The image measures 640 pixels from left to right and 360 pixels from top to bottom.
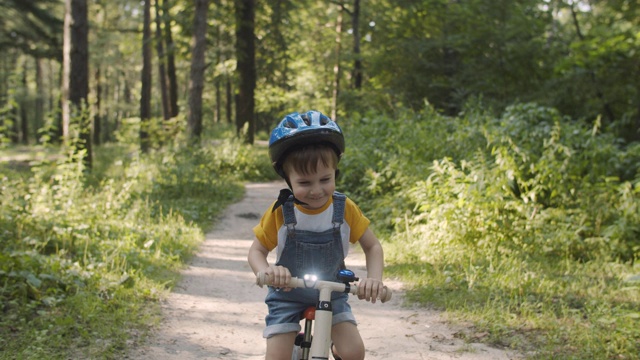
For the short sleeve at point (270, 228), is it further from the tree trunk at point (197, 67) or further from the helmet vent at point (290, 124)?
the tree trunk at point (197, 67)

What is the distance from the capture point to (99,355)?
4.09 m

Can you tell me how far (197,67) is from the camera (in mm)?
15992

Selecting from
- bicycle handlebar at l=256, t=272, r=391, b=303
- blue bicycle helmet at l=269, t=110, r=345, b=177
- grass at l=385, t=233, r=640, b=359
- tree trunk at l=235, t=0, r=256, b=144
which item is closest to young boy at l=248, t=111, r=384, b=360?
blue bicycle helmet at l=269, t=110, r=345, b=177

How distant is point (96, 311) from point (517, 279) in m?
4.04

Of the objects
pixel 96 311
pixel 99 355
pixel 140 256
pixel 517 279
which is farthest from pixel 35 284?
pixel 517 279

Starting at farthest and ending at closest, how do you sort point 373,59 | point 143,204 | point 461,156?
1. point 373,59
2. point 143,204
3. point 461,156

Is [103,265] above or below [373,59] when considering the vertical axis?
below

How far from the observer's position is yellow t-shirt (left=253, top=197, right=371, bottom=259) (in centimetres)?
297

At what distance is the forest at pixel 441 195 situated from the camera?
4844mm

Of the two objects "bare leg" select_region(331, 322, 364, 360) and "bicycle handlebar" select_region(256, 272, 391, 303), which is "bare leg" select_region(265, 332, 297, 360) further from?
"bicycle handlebar" select_region(256, 272, 391, 303)

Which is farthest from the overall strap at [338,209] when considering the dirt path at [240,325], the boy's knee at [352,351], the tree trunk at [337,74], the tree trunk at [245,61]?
the tree trunk at [337,74]

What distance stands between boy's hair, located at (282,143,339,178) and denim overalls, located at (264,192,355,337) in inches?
9.9

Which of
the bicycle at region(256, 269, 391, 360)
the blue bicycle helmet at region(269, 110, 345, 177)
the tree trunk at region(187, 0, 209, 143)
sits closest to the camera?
the bicycle at region(256, 269, 391, 360)

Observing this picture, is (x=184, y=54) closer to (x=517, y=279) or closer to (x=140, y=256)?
(x=140, y=256)
